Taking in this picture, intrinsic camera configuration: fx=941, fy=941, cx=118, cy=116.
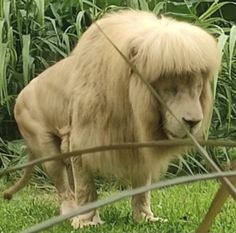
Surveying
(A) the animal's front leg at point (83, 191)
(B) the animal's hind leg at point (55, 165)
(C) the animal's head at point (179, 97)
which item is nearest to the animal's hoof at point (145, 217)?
(A) the animal's front leg at point (83, 191)

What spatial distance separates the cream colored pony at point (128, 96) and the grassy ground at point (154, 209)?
4.8 inches

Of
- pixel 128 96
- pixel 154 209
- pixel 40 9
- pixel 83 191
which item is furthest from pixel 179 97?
pixel 40 9

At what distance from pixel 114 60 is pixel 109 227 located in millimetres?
838

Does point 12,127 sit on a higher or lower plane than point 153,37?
lower

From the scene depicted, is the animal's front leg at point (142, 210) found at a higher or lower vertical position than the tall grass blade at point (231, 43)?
lower

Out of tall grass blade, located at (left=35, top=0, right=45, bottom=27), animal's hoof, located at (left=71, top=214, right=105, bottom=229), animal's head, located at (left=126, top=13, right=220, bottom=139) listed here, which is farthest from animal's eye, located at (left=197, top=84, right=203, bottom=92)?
tall grass blade, located at (left=35, top=0, right=45, bottom=27)

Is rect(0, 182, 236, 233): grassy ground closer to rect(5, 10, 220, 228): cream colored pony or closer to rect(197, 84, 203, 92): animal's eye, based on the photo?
rect(5, 10, 220, 228): cream colored pony

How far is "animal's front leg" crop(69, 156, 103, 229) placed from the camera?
443cm

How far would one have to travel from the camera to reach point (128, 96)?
4.03 meters

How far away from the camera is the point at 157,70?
383 centimetres

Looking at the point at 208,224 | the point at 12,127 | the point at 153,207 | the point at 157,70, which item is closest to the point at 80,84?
the point at 157,70

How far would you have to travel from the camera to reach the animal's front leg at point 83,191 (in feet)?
14.5

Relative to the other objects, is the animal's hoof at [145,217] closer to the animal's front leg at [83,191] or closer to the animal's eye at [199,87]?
the animal's front leg at [83,191]

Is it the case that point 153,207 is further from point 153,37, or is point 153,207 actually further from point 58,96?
point 153,37
